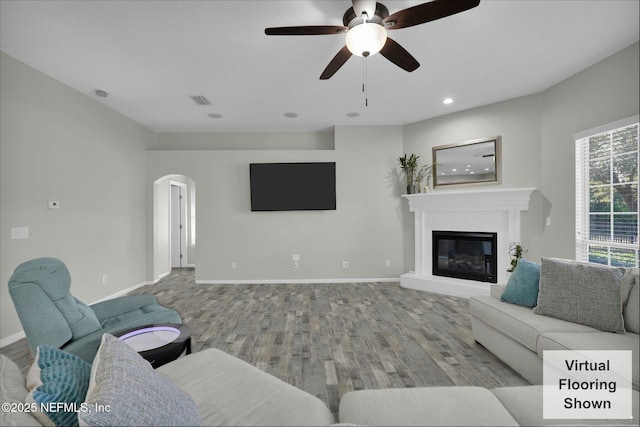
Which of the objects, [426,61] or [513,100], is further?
[513,100]

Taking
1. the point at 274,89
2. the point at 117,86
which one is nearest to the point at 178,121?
the point at 117,86

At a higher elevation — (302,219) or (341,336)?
(302,219)

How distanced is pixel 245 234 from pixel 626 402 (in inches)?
195

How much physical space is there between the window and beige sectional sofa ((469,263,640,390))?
136 centimetres

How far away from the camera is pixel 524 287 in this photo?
2.43m

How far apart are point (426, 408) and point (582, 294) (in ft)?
5.66

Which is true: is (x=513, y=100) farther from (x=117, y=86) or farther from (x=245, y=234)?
(x=117, y=86)

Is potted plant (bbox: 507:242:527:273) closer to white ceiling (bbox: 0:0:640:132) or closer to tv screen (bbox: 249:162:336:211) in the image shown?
white ceiling (bbox: 0:0:640:132)

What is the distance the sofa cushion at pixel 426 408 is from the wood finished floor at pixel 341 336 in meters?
0.71

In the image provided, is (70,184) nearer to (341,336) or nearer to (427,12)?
(341,336)

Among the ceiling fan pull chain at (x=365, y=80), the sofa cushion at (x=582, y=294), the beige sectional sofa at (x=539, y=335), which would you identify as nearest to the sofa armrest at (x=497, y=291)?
the beige sectional sofa at (x=539, y=335)

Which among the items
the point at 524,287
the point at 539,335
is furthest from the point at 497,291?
the point at 539,335

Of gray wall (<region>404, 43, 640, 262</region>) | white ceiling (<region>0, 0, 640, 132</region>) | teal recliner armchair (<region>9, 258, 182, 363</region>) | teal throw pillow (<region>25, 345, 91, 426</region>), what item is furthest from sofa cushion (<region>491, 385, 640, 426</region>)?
gray wall (<region>404, 43, 640, 262</region>)

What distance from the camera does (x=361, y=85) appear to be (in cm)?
367
